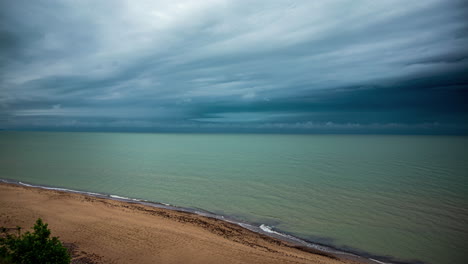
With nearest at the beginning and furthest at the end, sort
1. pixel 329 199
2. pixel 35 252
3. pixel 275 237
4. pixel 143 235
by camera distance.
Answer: pixel 35 252
pixel 143 235
pixel 275 237
pixel 329 199

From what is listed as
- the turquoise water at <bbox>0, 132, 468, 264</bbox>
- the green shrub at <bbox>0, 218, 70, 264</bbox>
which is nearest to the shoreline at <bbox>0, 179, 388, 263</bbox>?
the turquoise water at <bbox>0, 132, 468, 264</bbox>

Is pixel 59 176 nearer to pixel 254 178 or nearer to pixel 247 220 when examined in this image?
pixel 254 178

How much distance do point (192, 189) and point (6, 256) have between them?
20.5 m

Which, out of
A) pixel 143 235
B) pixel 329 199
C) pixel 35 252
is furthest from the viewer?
pixel 329 199

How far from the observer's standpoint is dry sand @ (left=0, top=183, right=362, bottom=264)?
1093cm

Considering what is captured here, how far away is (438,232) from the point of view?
16047 mm

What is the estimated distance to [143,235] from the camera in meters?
12.9

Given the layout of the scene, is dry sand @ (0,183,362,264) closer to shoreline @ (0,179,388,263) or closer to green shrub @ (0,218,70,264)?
shoreline @ (0,179,388,263)

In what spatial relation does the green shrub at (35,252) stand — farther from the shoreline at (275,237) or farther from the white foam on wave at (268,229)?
the white foam on wave at (268,229)

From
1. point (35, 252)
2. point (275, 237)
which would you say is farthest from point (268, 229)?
point (35, 252)

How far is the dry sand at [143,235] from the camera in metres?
10.9

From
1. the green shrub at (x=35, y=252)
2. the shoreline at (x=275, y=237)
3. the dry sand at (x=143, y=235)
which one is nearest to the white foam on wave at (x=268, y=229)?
the shoreline at (x=275, y=237)

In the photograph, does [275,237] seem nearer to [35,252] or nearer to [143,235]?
[143,235]

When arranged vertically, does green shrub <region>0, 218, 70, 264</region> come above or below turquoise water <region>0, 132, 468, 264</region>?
above
